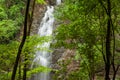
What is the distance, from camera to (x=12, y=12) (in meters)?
29.0

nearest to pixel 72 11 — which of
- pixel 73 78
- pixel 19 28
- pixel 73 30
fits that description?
pixel 73 30

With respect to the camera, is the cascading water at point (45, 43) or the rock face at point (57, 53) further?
the cascading water at point (45, 43)

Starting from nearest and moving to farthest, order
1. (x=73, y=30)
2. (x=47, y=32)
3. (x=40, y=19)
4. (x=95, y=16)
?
(x=95, y=16), (x=73, y=30), (x=47, y=32), (x=40, y=19)

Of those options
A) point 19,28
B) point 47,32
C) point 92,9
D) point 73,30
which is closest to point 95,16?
point 92,9

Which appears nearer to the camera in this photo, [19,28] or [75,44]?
[75,44]

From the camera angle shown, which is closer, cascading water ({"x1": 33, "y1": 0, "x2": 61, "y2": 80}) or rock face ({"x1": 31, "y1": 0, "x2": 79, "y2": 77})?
rock face ({"x1": 31, "y1": 0, "x2": 79, "y2": 77})

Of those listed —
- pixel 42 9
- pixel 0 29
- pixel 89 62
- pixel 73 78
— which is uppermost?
pixel 42 9

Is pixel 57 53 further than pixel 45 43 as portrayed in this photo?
No

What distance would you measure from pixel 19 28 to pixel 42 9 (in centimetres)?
391

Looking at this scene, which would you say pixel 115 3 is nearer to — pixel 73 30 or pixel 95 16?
pixel 95 16

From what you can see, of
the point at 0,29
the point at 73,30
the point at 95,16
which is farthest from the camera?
the point at 0,29

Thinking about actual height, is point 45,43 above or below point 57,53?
above

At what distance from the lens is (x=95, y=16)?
8.91m

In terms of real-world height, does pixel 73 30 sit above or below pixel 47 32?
below
